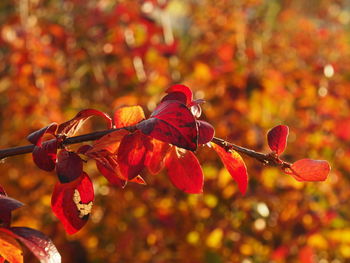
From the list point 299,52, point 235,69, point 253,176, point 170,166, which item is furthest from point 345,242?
point 299,52

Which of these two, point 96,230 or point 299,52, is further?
point 299,52

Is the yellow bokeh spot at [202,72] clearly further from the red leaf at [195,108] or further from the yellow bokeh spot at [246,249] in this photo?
the red leaf at [195,108]

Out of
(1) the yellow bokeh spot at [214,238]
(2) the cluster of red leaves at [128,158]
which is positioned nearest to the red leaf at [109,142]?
(2) the cluster of red leaves at [128,158]

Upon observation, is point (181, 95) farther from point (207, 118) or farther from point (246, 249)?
point (246, 249)

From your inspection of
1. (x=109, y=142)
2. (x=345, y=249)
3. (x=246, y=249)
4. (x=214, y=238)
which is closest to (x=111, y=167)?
(x=109, y=142)

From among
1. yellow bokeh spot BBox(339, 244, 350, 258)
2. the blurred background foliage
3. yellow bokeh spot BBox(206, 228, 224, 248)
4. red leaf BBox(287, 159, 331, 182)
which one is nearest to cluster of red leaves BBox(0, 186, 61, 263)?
red leaf BBox(287, 159, 331, 182)

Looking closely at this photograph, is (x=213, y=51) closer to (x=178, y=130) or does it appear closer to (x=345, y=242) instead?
(x=345, y=242)
